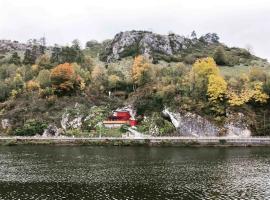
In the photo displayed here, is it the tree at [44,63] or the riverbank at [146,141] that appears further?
the tree at [44,63]

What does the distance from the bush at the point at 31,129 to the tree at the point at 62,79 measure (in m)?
18.0

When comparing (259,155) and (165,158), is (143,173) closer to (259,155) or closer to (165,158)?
(165,158)

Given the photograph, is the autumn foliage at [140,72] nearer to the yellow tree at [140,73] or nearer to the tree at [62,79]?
the yellow tree at [140,73]

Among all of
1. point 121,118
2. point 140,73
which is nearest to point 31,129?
point 121,118

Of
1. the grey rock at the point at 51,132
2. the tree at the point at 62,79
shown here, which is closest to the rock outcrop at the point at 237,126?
the grey rock at the point at 51,132

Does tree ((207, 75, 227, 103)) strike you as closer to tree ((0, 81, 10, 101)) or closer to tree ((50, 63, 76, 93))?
tree ((50, 63, 76, 93))

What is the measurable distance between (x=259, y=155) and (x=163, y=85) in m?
55.5

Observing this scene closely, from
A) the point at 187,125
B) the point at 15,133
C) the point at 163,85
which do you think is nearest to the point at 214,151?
the point at 187,125

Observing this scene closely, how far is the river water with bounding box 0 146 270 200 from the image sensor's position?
5909 cm

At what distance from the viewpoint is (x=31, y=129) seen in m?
130

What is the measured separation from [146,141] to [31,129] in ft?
122

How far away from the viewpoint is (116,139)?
11850 cm

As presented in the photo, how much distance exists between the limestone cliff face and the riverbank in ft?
24.5

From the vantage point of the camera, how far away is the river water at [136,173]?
59094mm
